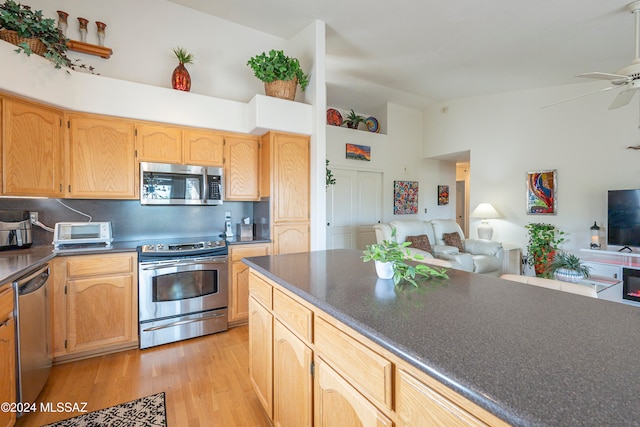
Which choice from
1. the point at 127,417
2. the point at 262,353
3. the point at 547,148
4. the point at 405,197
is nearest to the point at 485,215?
the point at 547,148


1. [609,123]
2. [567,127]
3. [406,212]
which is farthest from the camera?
[406,212]

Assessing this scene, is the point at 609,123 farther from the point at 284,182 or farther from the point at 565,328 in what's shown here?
the point at 565,328

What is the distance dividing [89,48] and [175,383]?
2945 millimetres

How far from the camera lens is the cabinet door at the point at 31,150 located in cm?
212

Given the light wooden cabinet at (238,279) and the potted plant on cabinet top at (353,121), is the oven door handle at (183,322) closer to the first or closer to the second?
the light wooden cabinet at (238,279)

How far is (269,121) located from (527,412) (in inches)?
114

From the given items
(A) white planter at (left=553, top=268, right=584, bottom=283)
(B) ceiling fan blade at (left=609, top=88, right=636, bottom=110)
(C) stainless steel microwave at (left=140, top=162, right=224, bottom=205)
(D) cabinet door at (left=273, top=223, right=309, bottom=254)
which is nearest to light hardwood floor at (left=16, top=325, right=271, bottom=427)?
(D) cabinet door at (left=273, top=223, right=309, bottom=254)

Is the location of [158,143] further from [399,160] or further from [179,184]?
[399,160]

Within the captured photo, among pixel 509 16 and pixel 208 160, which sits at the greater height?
pixel 509 16

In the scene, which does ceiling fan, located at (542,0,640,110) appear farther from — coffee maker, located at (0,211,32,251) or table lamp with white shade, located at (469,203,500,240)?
coffee maker, located at (0,211,32,251)

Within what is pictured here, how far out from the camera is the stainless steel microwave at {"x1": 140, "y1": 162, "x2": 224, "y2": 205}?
2791 mm

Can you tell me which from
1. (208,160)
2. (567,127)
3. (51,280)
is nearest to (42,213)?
(51,280)

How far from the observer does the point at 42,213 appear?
2.62 metres

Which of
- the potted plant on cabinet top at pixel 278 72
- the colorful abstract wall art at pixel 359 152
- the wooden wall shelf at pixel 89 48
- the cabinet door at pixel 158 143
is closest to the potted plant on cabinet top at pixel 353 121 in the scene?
the colorful abstract wall art at pixel 359 152
